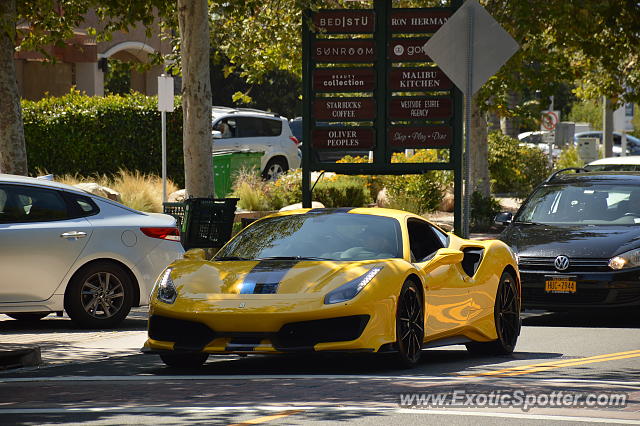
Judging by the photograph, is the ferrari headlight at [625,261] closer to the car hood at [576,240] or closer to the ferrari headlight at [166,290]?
the car hood at [576,240]

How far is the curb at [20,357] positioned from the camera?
36.0 feet

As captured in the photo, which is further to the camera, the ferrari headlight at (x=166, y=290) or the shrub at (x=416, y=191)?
the shrub at (x=416, y=191)

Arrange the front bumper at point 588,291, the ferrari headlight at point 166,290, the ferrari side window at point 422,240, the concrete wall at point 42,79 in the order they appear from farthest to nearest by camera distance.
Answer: the concrete wall at point 42,79, the front bumper at point 588,291, the ferrari side window at point 422,240, the ferrari headlight at point 166,290

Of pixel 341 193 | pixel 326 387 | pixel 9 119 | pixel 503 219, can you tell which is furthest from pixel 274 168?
pixel 326 387

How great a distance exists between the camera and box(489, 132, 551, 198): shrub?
35.3 m

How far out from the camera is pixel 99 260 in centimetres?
1365

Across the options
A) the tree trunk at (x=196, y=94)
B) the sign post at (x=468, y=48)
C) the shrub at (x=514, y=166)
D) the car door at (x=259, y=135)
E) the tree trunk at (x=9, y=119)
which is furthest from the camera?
the shrub at (x=514, y=166)

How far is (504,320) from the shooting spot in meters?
12.0

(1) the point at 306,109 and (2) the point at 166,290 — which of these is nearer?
(2) the point at 166,290

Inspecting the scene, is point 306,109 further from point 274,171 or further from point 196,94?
point 274,171

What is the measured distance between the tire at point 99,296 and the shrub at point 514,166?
65.7 ft

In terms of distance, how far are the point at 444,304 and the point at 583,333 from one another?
2.97 meters

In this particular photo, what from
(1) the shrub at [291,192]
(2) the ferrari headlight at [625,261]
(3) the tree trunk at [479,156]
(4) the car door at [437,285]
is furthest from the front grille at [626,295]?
(3) the tree trunk at [479,156]

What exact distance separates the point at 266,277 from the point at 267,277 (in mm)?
11
